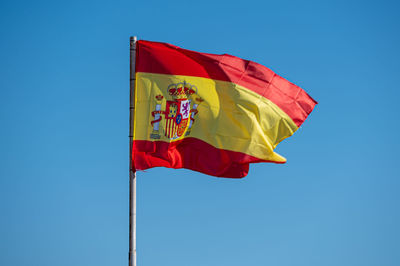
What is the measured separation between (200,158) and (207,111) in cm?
180

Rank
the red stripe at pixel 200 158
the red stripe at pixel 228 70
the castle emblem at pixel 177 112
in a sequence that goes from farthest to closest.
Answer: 1. the red stripe at pixel 228 70
2. the castle emblem at pixel 177 112
3. the red stripe at pixel 200 158

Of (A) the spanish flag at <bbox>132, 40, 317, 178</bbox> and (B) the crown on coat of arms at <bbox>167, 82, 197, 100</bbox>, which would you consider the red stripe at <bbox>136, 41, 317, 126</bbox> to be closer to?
(A) the spanish flag at <bbox>132, 40, 317, 178</bbox>

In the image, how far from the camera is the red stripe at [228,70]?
2314cm

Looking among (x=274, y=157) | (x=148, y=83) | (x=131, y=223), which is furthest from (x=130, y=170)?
(x=274, y=157)

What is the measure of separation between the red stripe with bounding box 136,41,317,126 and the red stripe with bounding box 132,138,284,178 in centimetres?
273

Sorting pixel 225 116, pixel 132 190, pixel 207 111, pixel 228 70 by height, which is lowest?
pixel 132 190

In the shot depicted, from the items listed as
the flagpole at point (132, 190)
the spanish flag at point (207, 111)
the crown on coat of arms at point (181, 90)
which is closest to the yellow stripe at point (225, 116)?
the spanish flag at point (207, 111)

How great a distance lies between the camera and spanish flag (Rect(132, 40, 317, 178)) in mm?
22375

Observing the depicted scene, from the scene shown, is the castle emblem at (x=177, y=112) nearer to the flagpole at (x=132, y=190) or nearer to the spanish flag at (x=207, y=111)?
the spanish flag at (x=207, y=111)

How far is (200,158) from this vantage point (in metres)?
23.1

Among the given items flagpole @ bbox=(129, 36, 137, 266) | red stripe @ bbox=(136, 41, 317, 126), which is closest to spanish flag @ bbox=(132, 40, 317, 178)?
red stripe @ bbox=(136, 41, 317, 126)

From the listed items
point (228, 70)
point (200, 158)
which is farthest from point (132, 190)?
point (228, 70)

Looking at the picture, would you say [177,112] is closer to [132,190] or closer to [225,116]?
[225,116]

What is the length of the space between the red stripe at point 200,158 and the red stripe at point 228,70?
273 centimetres
